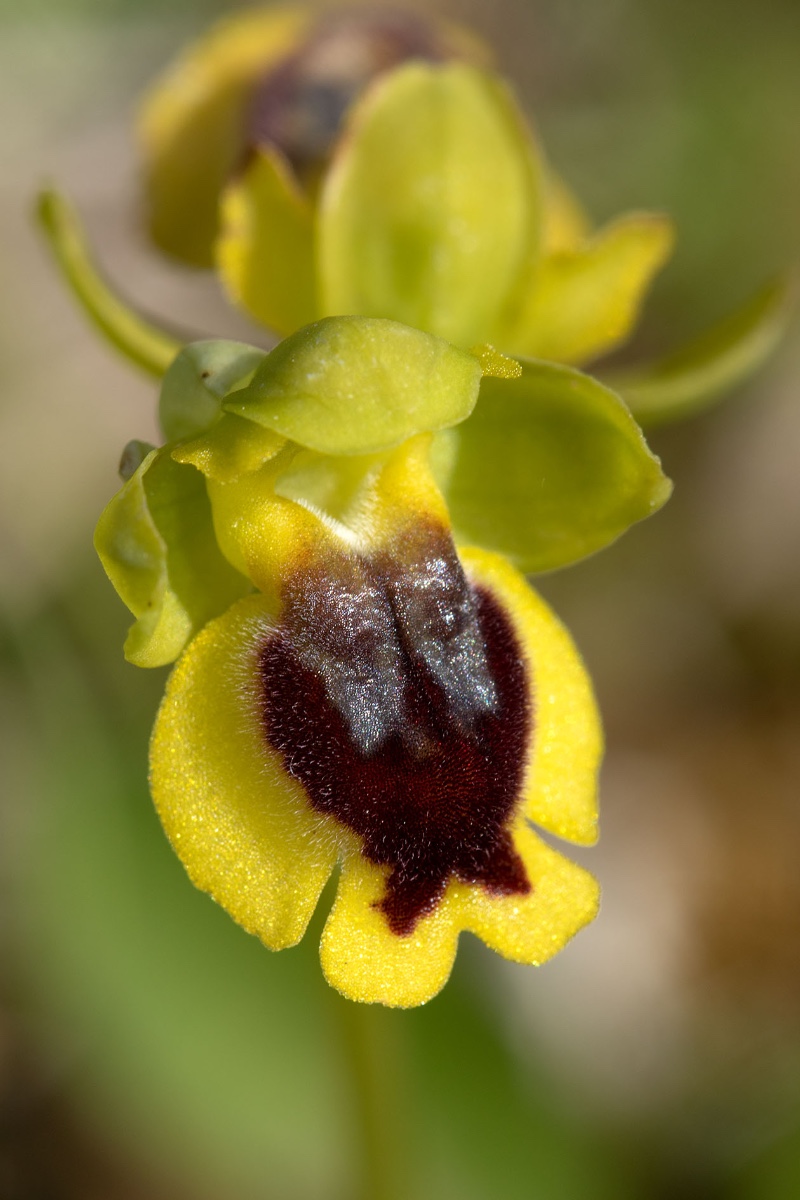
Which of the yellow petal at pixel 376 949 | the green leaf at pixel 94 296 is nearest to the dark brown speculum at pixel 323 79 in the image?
the green leaf at pixel 94 296

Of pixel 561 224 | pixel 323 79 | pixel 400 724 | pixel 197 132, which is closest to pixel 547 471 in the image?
pixel 400 724

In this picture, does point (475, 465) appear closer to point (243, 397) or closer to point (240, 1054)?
point (243, 397)

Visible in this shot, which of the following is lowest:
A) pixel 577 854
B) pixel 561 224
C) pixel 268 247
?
pixel 577 854

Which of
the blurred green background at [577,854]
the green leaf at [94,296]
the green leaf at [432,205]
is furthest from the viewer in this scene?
the blurred green background at [577,854]

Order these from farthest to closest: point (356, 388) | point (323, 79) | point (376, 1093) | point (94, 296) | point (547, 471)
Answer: point (323, 79) < point (376, 1093) < point (94, 296) < point (547, 471) < point (356, 388)

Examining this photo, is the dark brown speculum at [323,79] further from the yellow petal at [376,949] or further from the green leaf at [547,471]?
the yellow petal at [376,949]

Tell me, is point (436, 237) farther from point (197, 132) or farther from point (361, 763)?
point (361, 763)

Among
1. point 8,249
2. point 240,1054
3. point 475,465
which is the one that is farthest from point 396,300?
point 8,249

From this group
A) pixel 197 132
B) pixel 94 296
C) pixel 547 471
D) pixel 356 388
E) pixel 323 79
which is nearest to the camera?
pixel 356 388

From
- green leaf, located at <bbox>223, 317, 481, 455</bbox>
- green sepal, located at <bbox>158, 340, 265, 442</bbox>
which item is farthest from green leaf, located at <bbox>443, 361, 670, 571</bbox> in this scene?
green sepal, located at <bbox>158, 340, 265, 442</bbox>
